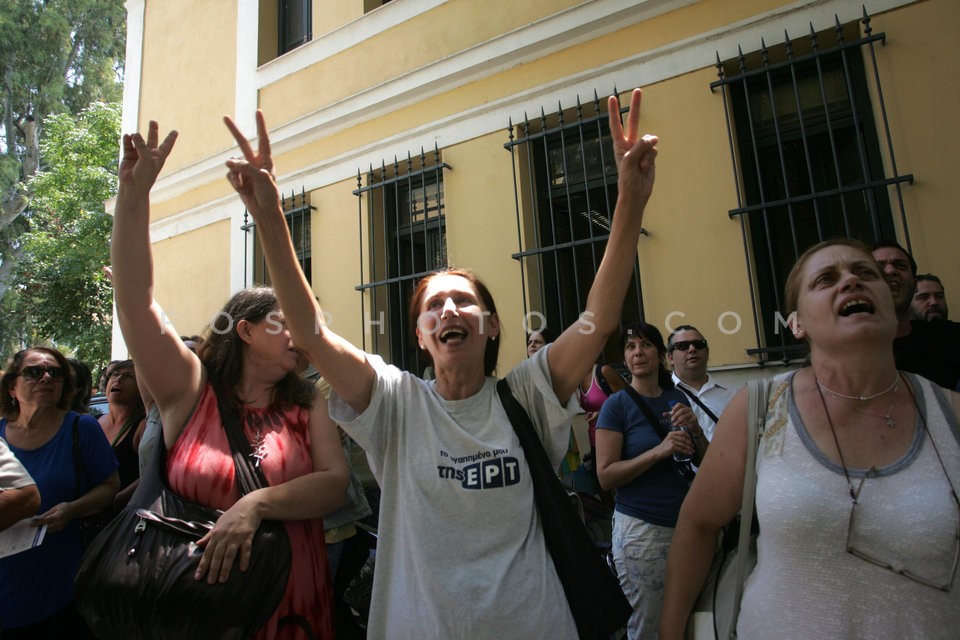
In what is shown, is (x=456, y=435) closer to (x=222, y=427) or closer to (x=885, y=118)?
(x=222, y=427)

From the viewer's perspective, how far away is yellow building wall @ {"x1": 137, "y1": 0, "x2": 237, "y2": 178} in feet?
24.6

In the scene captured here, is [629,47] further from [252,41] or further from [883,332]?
[252,41]

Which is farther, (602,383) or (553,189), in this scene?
(553,189)

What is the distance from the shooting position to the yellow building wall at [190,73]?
295 inches

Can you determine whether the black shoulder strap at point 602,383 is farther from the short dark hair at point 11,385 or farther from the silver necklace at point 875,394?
the short dark hair at point 11,385

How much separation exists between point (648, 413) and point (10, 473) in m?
2.81

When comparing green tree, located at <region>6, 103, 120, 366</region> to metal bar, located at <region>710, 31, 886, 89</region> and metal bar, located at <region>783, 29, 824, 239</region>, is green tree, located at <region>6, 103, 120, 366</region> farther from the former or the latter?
metal bar, located at <region>783, 29, 824, 239</region>

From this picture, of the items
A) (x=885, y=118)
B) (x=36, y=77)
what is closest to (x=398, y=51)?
(x=885, y=118)

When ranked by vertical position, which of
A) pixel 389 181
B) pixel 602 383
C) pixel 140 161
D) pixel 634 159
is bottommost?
pixel 602 383

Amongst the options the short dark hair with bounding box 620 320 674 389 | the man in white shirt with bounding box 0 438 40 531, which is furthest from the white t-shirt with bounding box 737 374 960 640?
the man in white shirt with bounding box 0 438 40 531

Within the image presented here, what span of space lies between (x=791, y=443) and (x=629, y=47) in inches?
170

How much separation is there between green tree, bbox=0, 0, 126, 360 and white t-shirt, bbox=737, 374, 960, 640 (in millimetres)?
22212

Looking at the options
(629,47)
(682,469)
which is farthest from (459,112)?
(682,469)

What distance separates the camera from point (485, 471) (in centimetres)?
160
